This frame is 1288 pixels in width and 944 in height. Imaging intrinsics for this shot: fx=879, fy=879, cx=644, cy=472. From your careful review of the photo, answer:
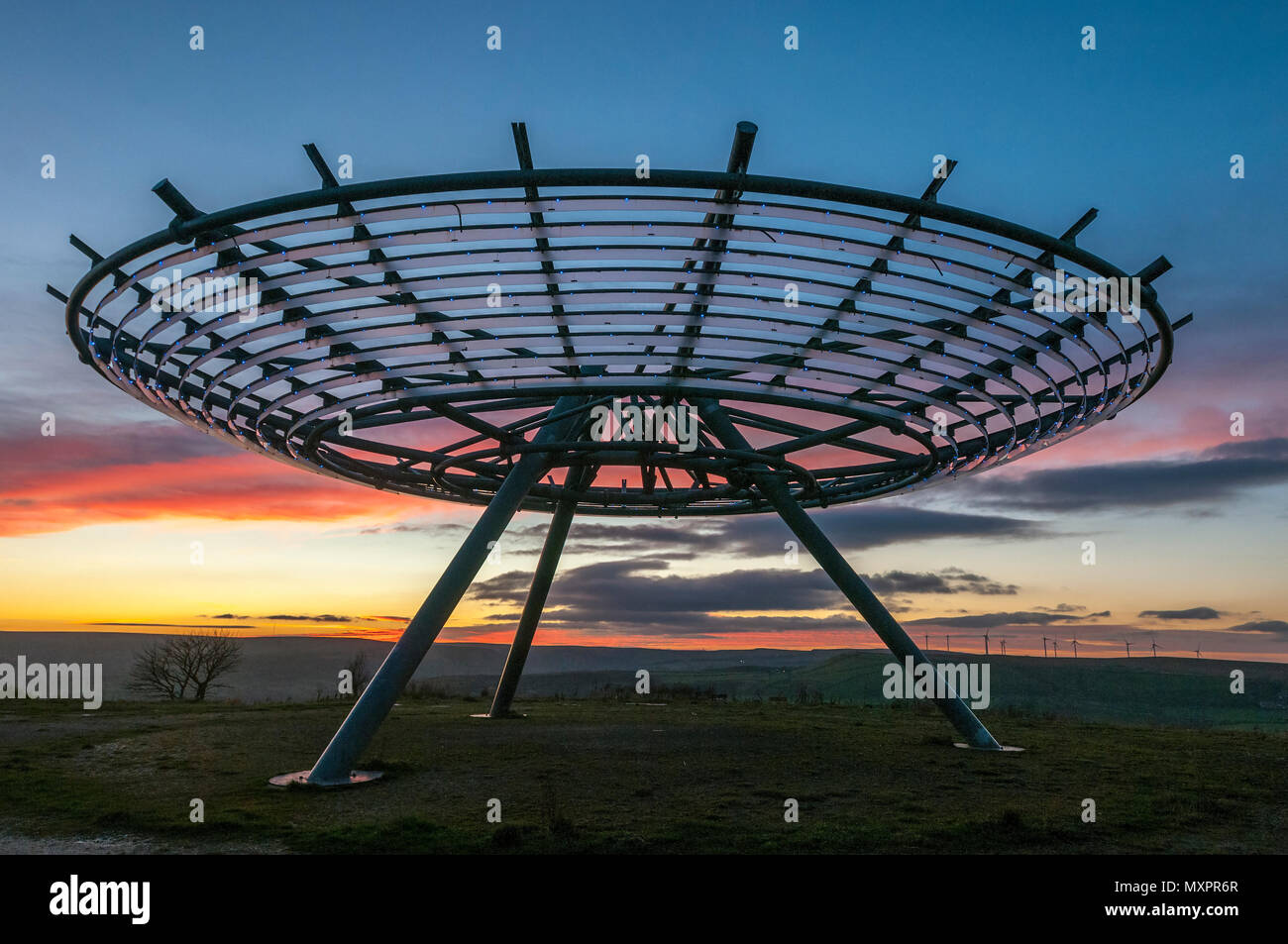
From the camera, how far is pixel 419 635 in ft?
55.3

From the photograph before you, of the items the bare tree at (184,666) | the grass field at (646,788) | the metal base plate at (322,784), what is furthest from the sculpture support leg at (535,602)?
the bare tree at (184,666)

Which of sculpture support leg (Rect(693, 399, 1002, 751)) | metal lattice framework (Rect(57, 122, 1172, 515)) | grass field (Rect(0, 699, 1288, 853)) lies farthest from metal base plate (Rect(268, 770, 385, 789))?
sculpture support leg (Rect(693, 399, 1002, 751))

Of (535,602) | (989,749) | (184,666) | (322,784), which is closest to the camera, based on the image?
(322,784)

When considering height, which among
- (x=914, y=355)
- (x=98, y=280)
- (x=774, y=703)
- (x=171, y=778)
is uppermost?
(x=98, y=280)

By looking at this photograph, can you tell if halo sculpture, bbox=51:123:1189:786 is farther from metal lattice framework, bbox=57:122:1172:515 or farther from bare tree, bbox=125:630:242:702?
bare tree, bbox=125:630:242:702

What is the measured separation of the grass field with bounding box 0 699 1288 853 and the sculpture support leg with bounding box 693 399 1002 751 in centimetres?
91

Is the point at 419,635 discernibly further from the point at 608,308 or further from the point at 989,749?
the point at 989,749

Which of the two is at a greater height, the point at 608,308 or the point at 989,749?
the point at 608,308

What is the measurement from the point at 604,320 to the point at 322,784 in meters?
9.21

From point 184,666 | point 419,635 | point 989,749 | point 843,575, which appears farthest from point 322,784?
point 184,666

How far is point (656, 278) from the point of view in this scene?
13383 mm
